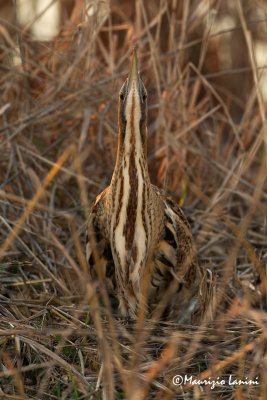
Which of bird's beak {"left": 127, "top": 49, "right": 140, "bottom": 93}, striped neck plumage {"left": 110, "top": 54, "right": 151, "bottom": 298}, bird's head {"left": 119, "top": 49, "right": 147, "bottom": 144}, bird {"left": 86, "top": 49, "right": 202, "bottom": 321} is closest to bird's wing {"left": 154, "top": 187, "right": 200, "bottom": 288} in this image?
bird {"left": 86, "top": 49, "right": 202, "bottom": 321}

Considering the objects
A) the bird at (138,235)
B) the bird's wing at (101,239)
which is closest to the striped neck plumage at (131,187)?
the bird at (138,235)

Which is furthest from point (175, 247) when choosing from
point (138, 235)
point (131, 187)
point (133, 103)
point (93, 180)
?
point (93, 180)

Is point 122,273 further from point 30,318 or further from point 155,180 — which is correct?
point 155,180

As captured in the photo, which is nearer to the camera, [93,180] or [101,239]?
[101,239]

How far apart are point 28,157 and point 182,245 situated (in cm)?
102

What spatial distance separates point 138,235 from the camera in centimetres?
249

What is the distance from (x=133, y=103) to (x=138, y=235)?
0.49 meters

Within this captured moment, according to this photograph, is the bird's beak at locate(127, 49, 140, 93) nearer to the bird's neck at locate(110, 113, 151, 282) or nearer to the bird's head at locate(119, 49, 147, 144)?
the bird's head at locate(119, 49, 147, 144)

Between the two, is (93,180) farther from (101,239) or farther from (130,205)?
(130,205)

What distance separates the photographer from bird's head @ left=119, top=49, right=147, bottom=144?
7.45ft

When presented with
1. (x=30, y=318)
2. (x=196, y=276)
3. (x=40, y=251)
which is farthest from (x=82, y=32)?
(x=30, y=318)

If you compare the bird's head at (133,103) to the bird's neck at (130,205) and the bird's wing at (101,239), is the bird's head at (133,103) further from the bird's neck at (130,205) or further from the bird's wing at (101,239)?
the bird's wing at (101,239)

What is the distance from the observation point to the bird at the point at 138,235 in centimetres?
235

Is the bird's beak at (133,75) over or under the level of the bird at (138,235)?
Answer: over
